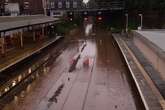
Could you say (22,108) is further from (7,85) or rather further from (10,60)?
(10,60)

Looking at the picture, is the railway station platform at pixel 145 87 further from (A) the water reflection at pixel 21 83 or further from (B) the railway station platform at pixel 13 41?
(B) the railway station platform at pixel 13 41

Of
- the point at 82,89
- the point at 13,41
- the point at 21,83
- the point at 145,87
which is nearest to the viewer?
the point at 145,87

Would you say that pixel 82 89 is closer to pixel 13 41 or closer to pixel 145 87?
pixel 145 87

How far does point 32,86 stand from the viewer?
870 inches

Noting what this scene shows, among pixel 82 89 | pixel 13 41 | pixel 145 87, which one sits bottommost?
pixel 82 89

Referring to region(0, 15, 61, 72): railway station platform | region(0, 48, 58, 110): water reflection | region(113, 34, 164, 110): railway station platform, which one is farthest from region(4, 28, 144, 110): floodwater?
region(0, 15, 61, 72): railway station platform

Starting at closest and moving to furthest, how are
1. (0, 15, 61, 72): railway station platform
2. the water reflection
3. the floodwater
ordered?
the floodwater, the water reflection, (0, 15, 61, 72): railway station platform

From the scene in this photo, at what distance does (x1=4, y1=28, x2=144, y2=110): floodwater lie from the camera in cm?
1777

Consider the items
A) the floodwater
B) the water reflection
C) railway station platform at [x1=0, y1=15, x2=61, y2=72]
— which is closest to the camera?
the floodwater

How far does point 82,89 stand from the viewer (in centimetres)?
2127

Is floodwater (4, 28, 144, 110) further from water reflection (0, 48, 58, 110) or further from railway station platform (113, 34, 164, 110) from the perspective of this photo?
railway station platform (113, 34, 164, 110)

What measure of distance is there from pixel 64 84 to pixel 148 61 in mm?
6852

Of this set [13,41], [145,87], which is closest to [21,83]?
[145,87]

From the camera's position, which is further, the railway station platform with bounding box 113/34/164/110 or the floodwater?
the floodwater
